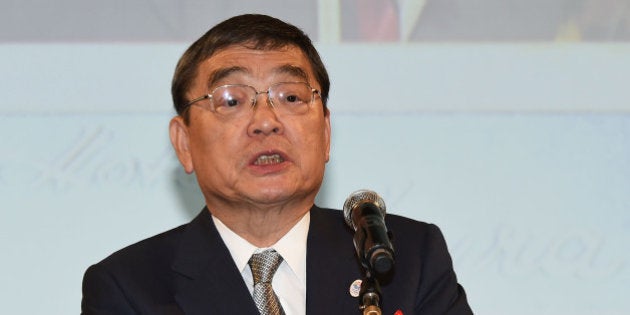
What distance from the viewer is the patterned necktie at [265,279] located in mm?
3529

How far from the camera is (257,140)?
11.7 ft

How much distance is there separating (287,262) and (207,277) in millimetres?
299

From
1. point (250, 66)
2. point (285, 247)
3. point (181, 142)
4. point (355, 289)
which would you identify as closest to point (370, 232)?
point (355, 289)

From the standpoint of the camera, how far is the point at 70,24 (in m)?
4.60

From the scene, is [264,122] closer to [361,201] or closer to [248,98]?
[248,98]

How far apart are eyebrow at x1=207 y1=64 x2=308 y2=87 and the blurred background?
0.91 metres

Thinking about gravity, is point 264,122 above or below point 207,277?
above

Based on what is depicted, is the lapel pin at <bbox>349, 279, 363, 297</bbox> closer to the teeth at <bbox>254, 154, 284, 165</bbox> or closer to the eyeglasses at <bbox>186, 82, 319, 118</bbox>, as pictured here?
the teeth at <bbox>254, 154, 284, 165</bbox>

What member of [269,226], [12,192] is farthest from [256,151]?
[12,192]

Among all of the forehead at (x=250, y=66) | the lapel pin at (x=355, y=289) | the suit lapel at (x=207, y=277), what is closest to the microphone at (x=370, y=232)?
the lapel pin at (x=355, y=289)

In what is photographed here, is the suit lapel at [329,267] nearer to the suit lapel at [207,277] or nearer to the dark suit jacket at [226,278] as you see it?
the dark suit jacket at [226,278]

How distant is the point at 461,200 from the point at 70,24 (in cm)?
189

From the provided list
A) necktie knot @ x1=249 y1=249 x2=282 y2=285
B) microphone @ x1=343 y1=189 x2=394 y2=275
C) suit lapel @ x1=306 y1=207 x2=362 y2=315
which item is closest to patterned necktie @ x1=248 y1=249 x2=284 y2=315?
necktie knot @ x1=249 y1=249 x2=282 y2=285

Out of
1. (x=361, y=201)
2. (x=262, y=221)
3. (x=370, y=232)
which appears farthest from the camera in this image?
(x=262, y=221)
